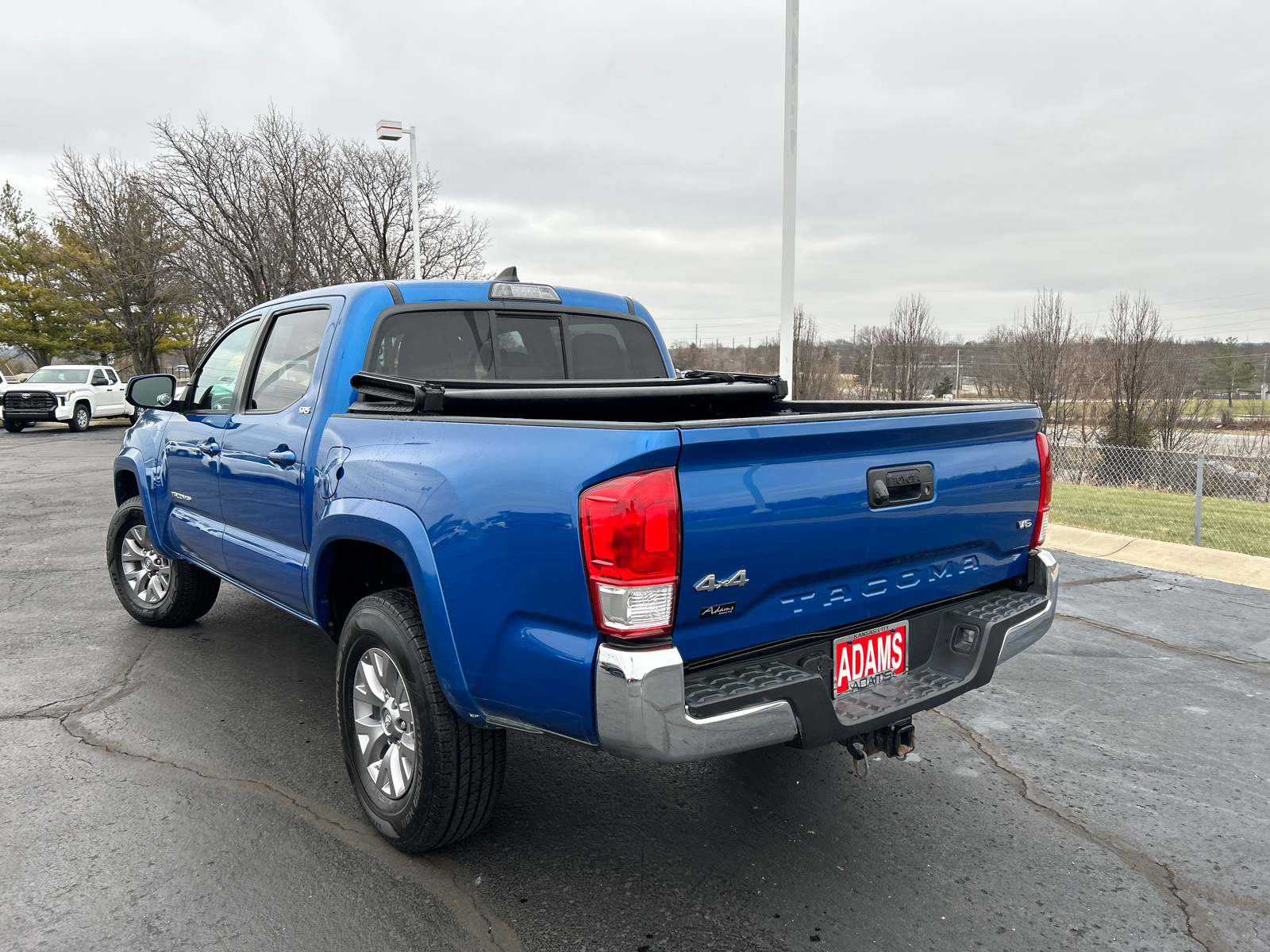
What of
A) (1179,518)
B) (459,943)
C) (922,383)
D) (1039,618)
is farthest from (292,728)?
(922,383)

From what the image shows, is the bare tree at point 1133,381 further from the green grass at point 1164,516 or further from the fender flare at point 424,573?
the fender flare at point 424,573

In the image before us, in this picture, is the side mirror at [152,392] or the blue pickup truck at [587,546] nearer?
the blue pickup truck at [587,546]

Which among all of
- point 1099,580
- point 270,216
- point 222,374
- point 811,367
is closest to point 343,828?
point 222,374

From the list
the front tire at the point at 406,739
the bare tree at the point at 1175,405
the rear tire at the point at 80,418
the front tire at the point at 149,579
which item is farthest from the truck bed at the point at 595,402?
the bare tree at the point at 1175,405

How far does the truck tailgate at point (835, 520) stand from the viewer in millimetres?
2326

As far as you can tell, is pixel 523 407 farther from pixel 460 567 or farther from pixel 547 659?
pixel 547 659

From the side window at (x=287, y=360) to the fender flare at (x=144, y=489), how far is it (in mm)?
1370

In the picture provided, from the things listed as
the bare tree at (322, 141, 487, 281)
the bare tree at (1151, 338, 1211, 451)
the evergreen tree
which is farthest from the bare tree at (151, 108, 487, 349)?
the evergreen tree

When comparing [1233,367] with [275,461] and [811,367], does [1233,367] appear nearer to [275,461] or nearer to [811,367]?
[811,367]

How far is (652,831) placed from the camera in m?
3.21

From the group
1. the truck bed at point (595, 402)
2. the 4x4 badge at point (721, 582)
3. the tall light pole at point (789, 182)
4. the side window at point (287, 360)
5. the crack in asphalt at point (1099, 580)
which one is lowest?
the crack in asphalt at point (1099, 580)

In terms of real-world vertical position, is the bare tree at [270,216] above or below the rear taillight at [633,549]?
above

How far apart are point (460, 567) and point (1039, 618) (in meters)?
2.10

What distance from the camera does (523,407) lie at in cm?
336
